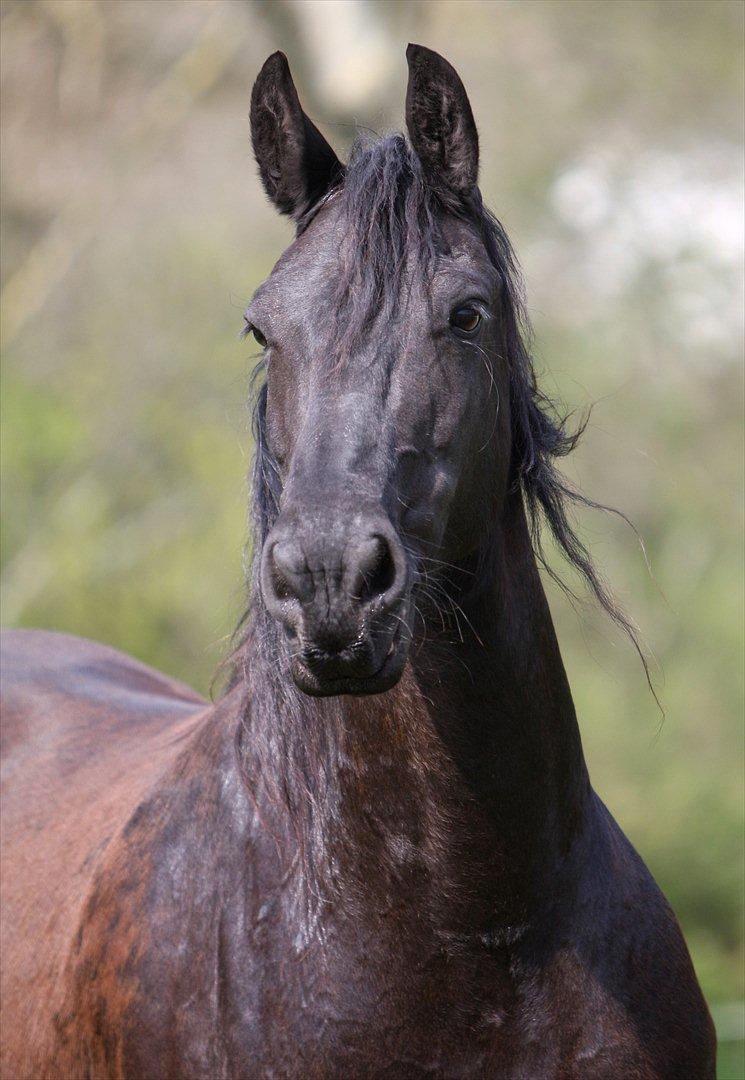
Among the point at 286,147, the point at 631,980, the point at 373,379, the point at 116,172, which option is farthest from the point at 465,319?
the point at 116,172

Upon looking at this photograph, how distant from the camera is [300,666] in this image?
6.75 feet

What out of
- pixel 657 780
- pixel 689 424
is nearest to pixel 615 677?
pixel 657 780

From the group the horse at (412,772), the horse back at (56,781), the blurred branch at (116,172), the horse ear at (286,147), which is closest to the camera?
the horse at (412,772)

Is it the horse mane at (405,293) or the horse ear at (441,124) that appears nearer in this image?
the horse mane at (405,293)

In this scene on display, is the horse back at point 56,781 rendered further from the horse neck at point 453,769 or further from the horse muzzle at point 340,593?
the horse muzzle at point 340,593

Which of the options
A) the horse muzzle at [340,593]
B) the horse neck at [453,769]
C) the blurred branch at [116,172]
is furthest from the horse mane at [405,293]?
the blurred branch at [116,172]

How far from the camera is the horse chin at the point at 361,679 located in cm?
204

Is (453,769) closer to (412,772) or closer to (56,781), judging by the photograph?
(412,772)

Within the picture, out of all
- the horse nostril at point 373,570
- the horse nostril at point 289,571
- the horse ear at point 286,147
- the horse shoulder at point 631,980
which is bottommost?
the horse shoulder at point 631,980

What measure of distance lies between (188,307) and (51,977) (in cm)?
1081

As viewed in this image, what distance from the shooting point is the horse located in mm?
2342

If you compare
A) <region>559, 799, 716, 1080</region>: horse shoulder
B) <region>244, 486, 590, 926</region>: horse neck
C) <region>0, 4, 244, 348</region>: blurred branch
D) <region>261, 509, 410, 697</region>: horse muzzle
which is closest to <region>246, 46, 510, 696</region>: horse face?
<region>261, 509, 410, 697</region>: horse muzzle

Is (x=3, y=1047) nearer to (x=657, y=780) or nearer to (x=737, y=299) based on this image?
(x=657, y=780)

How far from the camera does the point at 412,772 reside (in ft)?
8.18
